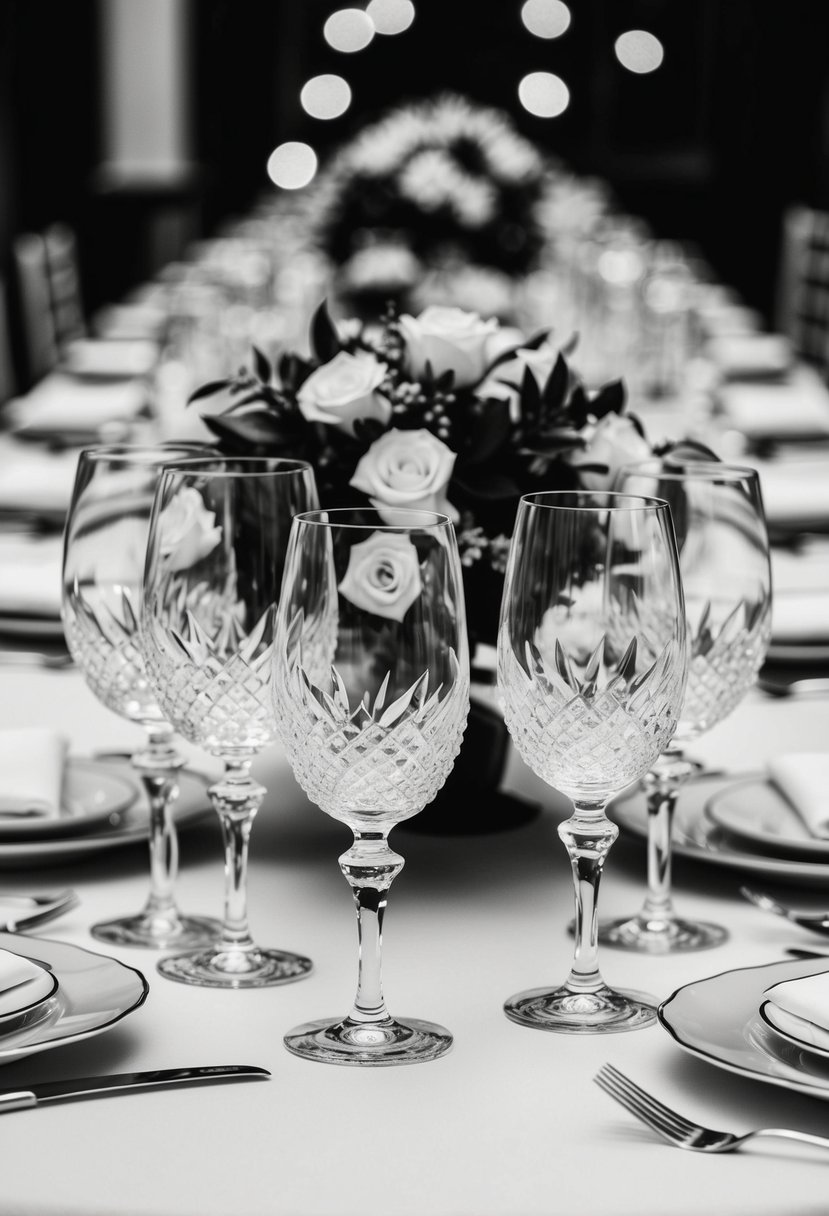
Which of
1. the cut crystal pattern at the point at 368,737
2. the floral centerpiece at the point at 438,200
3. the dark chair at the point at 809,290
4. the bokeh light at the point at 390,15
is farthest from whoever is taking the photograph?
A: the bokeh light at the point at 390,15

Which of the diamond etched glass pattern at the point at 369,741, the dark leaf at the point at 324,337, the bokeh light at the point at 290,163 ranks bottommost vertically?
the diamond etched glass pattern at the point at 369,741

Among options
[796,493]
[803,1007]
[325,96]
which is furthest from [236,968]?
[325,96]

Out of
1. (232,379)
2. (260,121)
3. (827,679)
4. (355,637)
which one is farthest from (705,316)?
(260,121)

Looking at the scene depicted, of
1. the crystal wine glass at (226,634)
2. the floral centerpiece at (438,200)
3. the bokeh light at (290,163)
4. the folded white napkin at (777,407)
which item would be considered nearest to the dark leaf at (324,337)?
the crystal wine glass at (226,634)

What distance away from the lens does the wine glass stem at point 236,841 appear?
928 millimetres

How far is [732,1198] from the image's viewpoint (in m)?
0.68

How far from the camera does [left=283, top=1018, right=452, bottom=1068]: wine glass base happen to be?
81cm

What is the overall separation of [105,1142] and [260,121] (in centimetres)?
1540

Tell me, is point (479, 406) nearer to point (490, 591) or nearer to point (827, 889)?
point (490, 591)

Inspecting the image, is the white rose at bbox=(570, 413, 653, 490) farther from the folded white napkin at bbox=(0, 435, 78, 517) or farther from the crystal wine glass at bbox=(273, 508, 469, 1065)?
the folded white napkin at bbox=(0, 435, 78, 517)

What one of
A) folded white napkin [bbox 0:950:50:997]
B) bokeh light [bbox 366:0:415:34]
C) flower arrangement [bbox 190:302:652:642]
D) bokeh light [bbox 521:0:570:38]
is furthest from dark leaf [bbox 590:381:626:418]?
bokeh light [bbox 366:0:415:34]

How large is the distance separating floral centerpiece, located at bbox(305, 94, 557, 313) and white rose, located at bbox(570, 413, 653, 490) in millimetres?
3433

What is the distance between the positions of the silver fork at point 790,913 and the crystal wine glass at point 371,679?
0.29 m

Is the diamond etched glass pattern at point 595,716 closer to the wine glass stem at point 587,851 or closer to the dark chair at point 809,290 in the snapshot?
the wine glass stem at point 587,851
